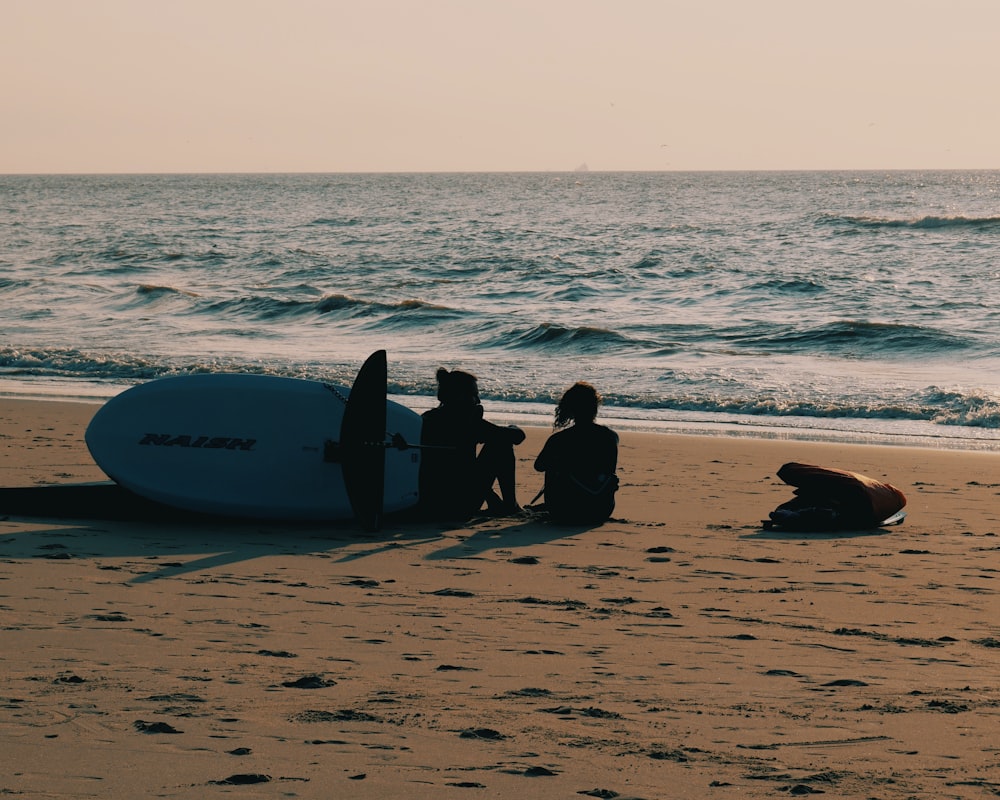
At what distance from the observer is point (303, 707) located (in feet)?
13.1

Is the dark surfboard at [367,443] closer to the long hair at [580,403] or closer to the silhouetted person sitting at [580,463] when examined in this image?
the silhouetted person sitting at [580,463]

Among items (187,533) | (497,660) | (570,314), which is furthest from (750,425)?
(570,314)

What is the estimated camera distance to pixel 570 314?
83.0 ft

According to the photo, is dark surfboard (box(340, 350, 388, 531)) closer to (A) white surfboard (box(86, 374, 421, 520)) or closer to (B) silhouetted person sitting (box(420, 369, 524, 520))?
Result: (A) white surfboard (box(86, 374, 421, 520))

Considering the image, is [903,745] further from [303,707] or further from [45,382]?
[45,382]

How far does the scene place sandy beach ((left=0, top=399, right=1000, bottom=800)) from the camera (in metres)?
3.49

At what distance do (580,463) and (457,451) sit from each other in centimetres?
79

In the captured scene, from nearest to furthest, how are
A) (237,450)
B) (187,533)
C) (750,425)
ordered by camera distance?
(187,533) < (237,450) < (750,425)

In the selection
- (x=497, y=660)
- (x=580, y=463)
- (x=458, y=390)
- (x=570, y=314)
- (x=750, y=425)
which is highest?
(x=458, y=390)

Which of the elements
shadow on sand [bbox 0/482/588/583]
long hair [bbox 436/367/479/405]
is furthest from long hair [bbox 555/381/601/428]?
shadow on sand [bbox 0/482/588/583]

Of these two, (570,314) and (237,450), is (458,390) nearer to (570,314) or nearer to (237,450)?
(237,450)

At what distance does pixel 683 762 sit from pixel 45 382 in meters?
15.1

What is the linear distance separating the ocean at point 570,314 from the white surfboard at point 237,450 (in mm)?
6159

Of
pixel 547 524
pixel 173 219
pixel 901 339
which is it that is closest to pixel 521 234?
pixel 173 219
